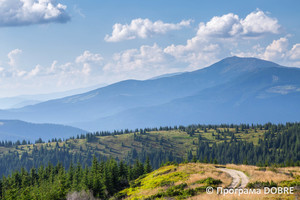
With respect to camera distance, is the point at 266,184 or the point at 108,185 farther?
the point at 108,185

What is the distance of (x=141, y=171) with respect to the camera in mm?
103188

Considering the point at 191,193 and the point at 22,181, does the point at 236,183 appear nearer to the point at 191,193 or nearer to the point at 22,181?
the point at 191,193

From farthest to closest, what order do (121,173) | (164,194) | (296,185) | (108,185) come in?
1. (121,173)
2. (108,185)
3. (164,194)
4. (296,185)

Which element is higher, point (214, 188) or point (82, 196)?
point (214, 188)

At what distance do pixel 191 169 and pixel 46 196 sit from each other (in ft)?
98.4

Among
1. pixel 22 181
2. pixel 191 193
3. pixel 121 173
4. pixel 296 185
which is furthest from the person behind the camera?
pixel 22 181

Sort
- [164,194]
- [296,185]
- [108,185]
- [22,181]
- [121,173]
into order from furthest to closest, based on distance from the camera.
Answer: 1. [22,181]
2. [121,173]
3. [108,185]
4. [164,194]
5. [296,185]

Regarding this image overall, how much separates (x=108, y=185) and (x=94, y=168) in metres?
13.0

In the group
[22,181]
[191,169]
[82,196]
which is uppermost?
[191,169]

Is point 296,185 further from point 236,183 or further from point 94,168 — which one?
point 94,168

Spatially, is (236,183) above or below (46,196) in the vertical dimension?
above

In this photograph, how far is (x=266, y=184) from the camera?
110 feet

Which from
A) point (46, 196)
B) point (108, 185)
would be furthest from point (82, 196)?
point (108, 185)

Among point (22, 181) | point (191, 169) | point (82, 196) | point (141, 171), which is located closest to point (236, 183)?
point (191, 169)
